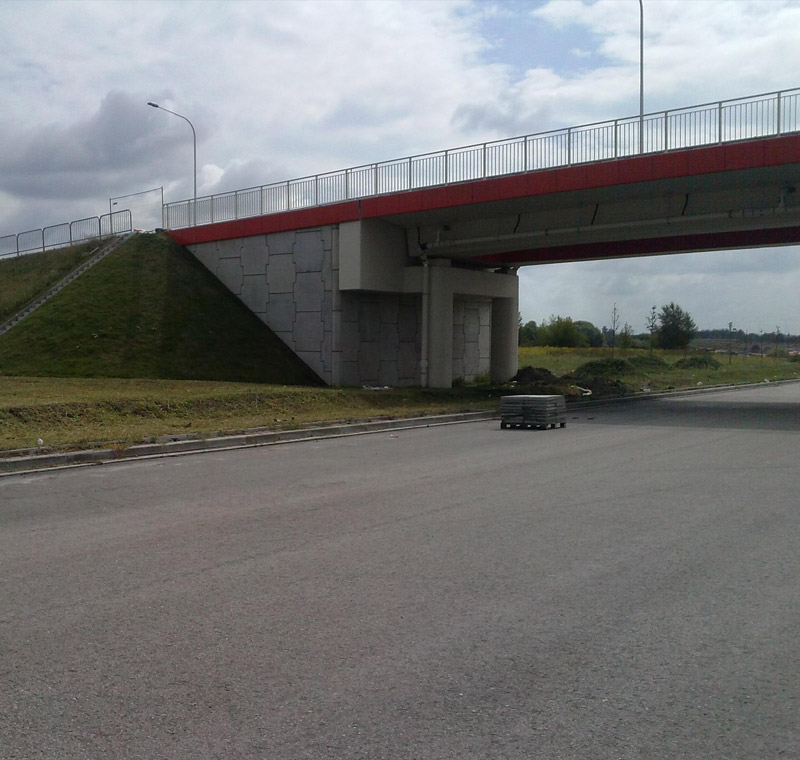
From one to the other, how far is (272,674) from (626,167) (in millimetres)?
22615

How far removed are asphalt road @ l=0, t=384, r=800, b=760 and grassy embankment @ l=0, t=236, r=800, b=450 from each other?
578 centimetres

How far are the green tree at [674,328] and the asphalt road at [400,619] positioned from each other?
98980 millimetres

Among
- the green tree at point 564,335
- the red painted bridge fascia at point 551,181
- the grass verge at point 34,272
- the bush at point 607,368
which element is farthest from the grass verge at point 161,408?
the green tree at point 564,335

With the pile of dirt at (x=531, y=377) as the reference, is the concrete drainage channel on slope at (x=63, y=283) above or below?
above

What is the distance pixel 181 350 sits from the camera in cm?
3162

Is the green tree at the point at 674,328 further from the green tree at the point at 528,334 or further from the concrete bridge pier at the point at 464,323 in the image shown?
the concrete bridge pier at the point at 464,323

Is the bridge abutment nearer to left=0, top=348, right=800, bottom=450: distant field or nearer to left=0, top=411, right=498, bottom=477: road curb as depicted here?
left=0, top=348, right=800, bottom=450: distant field

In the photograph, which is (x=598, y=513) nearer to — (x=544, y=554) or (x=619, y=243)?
(x=544, y=554)

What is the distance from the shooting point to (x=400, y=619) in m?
5.87

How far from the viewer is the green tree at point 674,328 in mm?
106375

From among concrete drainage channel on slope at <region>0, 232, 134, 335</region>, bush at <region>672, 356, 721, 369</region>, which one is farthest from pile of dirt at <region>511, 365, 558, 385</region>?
bush at <region>672, 356, 721, 369</region>

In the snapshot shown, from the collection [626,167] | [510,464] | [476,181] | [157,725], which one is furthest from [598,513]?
[476,181]

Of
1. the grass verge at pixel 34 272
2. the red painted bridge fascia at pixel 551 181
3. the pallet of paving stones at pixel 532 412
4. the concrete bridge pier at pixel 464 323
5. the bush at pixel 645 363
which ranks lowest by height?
the pallet of paving stones at pixel 532 412

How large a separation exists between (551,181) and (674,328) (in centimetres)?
8590
